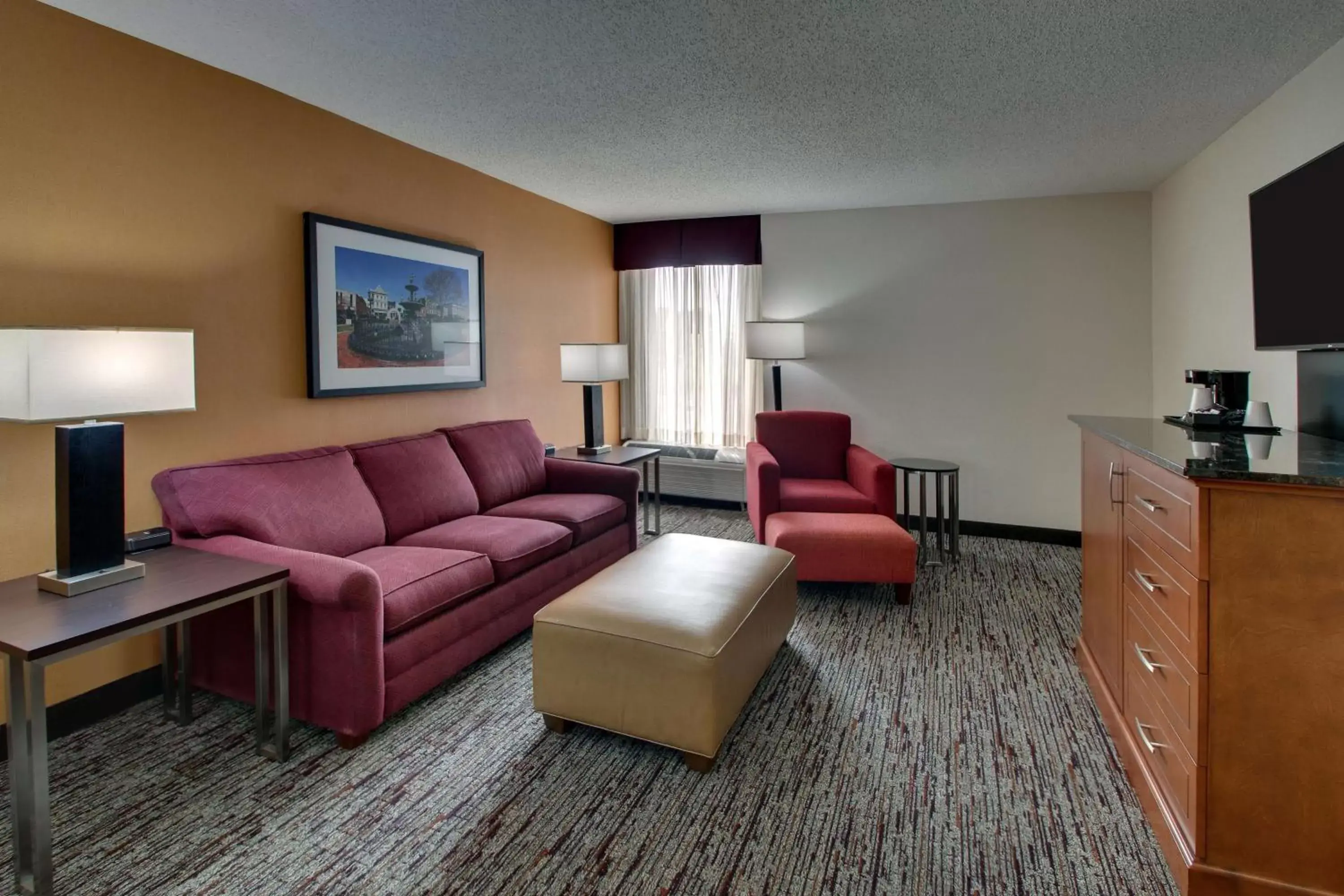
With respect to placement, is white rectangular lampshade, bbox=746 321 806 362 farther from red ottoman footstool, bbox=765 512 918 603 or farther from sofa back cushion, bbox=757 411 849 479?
red ottoman footstool, bbox=765 512 918 603

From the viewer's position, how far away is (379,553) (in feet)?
8.87

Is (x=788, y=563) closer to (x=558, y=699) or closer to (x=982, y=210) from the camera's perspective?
(x=558, y=699)

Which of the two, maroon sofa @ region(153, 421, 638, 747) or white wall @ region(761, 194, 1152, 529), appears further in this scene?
white wall @ region(761, 194, 1152, 529)

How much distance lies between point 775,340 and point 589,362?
140 centimetres

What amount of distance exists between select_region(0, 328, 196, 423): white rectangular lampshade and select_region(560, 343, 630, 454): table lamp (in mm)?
2689

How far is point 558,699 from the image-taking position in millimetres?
2219

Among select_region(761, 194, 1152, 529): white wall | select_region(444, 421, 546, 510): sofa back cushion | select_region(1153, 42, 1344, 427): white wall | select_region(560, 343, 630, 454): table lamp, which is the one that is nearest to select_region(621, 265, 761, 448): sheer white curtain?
select_region(761, 194, 1152, 529): white wall

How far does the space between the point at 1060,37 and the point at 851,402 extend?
3071 millimetres

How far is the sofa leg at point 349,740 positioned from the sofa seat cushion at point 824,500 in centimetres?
247

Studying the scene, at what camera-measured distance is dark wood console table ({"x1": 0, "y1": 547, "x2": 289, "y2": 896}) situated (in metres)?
1.51

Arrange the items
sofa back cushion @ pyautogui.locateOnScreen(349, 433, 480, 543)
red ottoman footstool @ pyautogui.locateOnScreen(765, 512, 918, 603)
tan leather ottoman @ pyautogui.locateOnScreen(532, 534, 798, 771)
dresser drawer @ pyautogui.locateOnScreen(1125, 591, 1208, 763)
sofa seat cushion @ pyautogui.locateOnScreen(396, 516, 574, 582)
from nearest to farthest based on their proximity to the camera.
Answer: dresser drawer @ pyautogui.locateOnScreen(1125, 591, 1208, 763) < tan leather ottoman @ pyautogui.locateOnScreen(532, 534, 798, 771) < sofa seat cushion @ pyautogui.locateOnScreen(396, 516, 574, 582) < sofa back cushion @ pyautogui.locateOnScreen(349, 433, 480, 543) < red ottoman footstool @ pyautogui.locateOnScreen(765, 512, 918, 603)

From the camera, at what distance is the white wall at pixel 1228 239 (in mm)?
2531

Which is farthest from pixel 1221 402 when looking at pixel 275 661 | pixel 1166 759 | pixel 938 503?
pixel 275 661

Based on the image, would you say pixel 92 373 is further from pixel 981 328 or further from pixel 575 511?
pixel 981 328
